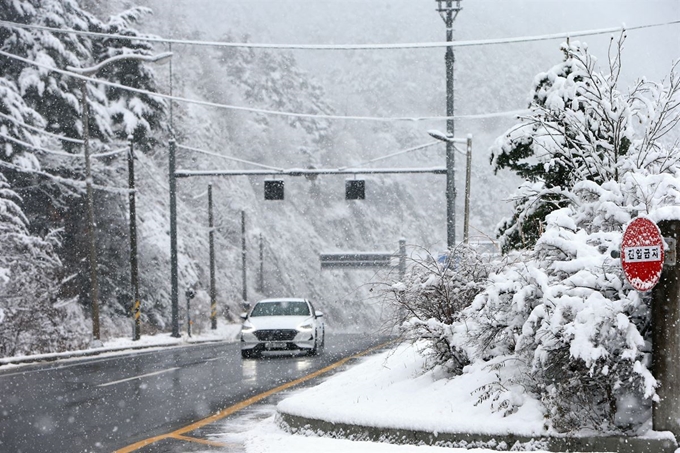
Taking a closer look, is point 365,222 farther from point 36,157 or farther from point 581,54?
point 581,54

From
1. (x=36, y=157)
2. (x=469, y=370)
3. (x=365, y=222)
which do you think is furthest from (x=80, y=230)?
(x=365, y=222)

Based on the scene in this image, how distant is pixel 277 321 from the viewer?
21594 mm

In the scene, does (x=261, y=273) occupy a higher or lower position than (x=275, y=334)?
lower

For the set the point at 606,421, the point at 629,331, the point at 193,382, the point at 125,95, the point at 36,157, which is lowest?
the point at 193,382

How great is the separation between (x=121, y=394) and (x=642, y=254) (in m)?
9.29

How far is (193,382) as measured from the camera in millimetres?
16125

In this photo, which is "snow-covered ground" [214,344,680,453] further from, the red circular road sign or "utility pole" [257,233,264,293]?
"utility pole" [257,233,264,293]

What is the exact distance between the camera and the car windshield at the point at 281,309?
74.7 feet

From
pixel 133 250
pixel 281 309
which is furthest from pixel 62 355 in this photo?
pixel 133 250

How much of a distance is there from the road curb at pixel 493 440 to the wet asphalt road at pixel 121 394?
7.73ft

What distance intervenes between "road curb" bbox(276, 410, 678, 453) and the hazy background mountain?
3.38 metres

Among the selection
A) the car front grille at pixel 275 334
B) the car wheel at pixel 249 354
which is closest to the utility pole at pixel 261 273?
the car wheel at pixel 249 354

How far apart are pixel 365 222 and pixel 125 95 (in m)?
53.5

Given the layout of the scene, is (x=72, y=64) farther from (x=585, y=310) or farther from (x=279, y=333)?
(x=585, y=310)
